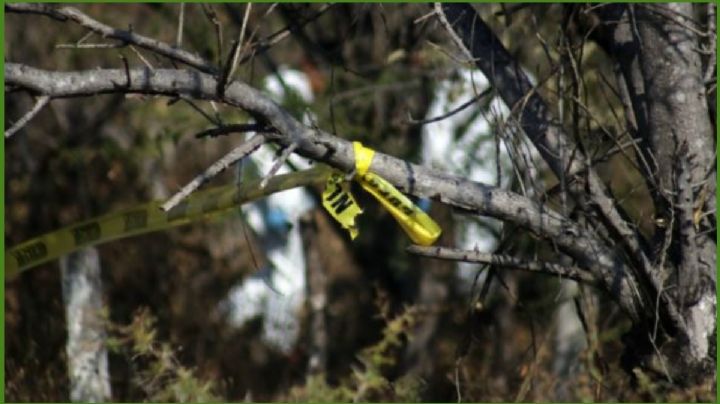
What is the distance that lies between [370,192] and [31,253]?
2.58 m

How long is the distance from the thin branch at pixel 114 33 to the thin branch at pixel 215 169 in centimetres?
54

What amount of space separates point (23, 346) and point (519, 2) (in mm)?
4363

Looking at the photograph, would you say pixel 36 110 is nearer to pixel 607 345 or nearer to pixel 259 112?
pixel 259 112

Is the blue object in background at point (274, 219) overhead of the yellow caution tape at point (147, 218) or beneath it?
overhead

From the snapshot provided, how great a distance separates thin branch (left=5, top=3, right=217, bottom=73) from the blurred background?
213 cm

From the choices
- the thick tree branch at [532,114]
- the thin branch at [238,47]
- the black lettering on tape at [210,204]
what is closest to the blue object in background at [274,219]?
the black lettering on tape at [210,204]

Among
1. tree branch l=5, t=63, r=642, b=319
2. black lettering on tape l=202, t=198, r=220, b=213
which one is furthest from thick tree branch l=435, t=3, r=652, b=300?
black lettering on tape l=202, t=198, r=220, b=213

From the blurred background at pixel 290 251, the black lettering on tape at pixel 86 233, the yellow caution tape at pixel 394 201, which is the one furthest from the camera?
the blurred background at pixel 290 251

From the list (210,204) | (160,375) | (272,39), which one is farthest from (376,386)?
(272,39)

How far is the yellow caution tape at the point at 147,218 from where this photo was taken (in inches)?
237

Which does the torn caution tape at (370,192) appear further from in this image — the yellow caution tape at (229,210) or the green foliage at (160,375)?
the green foliage at (160,375)

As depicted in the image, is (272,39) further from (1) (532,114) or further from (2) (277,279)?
(2) (277,279)

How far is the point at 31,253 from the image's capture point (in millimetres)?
7277

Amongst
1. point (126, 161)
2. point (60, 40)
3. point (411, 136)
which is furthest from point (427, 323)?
point (60, 40)
